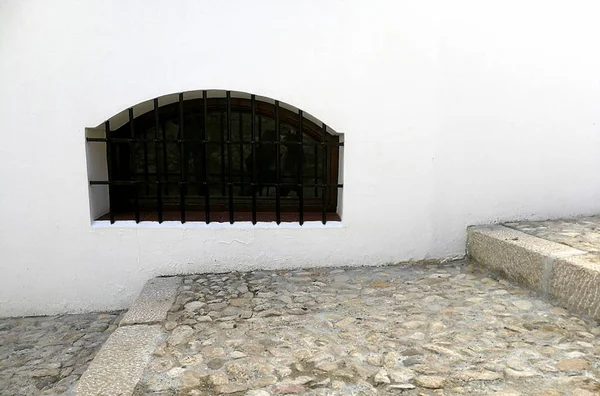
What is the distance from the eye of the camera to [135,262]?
297cm

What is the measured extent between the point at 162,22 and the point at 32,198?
157 cm

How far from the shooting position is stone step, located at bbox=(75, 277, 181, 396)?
1.60 meters

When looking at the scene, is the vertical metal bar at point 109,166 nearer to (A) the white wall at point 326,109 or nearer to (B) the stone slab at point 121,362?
(A) the white wall at point 326,109

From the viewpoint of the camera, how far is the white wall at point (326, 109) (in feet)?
9.09

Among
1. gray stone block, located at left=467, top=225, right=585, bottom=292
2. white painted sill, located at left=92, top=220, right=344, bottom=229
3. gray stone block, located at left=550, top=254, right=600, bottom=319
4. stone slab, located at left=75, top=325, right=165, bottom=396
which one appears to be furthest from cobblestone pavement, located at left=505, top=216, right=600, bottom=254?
stone slab, located at left=75, top=325, right=165, bottom=396

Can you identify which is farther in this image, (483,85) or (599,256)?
(483,85)

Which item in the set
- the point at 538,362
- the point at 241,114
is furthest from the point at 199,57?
the point at 538,362

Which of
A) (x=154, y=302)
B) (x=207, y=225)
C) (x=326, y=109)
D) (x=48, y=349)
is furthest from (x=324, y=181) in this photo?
(x=48, y=349)

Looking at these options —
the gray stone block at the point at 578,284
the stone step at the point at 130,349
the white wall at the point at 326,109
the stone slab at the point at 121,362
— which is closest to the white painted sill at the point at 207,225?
the white wall at the point at 326,109

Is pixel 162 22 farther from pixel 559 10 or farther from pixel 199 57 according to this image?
pixel 559 10

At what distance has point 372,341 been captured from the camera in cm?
196

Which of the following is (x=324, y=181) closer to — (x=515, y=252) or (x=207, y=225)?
(x=207, y=225)

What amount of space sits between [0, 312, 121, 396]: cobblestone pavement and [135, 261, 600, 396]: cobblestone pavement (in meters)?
0.66

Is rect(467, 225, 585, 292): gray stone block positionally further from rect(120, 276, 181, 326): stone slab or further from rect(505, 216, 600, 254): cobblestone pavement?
rect(120, 276, 181, 326): stone slab
